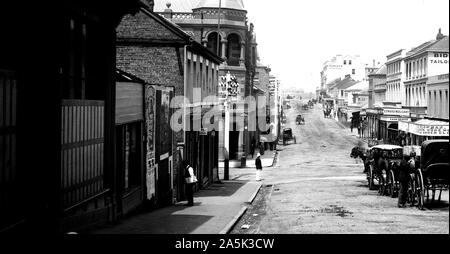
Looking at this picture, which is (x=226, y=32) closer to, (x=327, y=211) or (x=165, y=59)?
(x=165, y=59)

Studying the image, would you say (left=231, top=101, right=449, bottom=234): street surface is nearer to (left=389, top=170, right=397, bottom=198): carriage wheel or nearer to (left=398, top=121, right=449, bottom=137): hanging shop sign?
(left=389, top=170, right=397, bottom=198): carriage wheel

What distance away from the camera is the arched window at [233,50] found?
4643 centimetres

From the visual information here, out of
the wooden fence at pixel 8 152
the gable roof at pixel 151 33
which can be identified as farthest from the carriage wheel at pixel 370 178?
the wooden fence at pixel 8 152

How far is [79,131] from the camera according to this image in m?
12.5

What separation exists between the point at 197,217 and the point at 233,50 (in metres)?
33.4

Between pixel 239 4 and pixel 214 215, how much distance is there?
3075 centimetres

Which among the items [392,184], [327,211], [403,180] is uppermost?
[403,180]

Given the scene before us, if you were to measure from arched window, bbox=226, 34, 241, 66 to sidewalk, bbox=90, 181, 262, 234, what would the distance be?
1857 cm

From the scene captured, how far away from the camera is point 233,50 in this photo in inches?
2023

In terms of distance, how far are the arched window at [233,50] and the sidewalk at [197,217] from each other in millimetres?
18567

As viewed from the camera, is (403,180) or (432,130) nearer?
(432,130)

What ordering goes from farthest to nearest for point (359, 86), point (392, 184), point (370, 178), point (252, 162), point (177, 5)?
point (359, 86), point (177, 5), point (252, 162), point (370, 178), point (392, 184)

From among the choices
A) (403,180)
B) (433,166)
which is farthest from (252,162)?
(433,166)
